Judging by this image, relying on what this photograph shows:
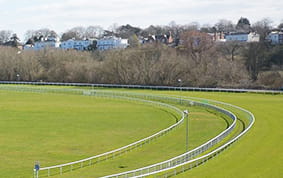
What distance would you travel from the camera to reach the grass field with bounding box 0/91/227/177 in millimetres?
25875

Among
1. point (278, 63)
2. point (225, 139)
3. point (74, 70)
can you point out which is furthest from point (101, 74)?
point (225, 139)

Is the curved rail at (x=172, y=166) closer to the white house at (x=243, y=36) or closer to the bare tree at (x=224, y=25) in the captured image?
the white house at (x=243, y=36)

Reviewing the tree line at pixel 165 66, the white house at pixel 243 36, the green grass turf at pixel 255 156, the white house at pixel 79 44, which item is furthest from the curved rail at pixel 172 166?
the white house at pixel 79 44

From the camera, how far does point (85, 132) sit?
118 feet

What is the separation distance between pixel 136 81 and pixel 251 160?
60202 millimetres

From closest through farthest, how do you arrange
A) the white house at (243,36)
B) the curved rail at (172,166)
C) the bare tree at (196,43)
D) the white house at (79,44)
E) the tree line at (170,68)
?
the curved rail at (172,166) < the tree line at (170,68) < the bare tree at (196,43) < the white house at (243,36) < the white house at (79,44)

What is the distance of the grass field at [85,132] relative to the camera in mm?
25875

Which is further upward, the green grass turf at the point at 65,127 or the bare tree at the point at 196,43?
the bare tree at the point at 196,43

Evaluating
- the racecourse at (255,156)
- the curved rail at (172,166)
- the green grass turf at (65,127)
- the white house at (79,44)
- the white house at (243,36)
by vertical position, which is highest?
the white house at (243,36)

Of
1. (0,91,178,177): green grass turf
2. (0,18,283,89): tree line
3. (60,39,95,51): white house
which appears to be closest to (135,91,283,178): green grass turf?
(0,91,178,177): green grass turf

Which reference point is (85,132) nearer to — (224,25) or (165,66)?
(165,66)

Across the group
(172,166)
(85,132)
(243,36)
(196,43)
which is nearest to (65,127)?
(85,132)

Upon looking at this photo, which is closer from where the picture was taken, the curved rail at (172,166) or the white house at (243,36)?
the curved rail at (172,166)

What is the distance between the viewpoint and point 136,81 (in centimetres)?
8394
